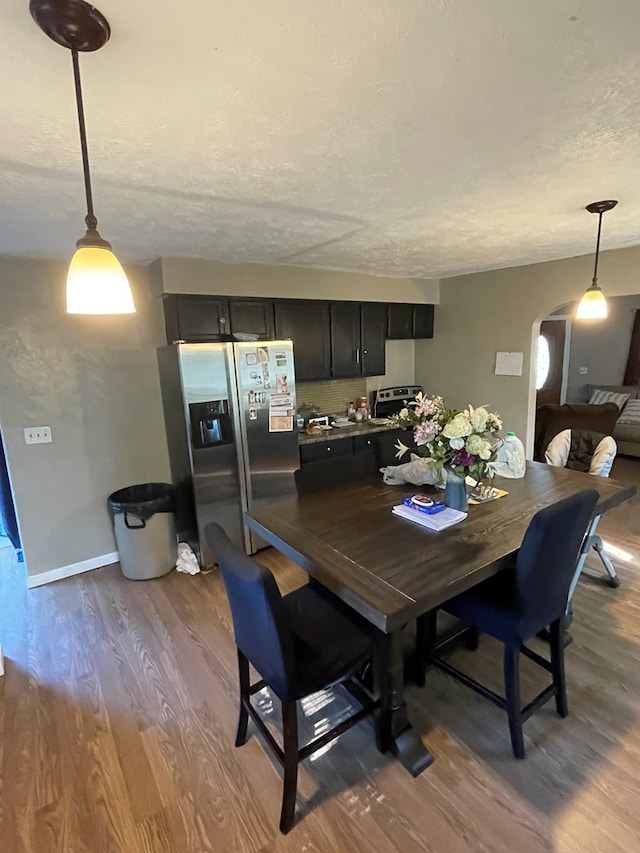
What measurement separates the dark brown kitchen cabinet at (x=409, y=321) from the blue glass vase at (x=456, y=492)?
266 centimetres

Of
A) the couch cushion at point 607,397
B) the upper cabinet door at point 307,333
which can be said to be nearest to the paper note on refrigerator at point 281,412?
the upper cabinet door at point 307,333

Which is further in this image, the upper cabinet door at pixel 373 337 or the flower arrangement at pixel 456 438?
the upper cabinet door at pixel 373 337

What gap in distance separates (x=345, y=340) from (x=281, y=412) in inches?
44.6

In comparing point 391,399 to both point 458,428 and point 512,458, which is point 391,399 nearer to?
point 512,458

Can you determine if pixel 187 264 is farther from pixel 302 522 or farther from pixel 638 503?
pixel 638 503

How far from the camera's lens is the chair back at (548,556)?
63.1 inches

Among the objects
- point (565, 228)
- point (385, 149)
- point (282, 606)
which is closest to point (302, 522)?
point (282, 606)

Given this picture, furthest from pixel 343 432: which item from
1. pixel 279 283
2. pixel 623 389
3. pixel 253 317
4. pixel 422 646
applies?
pixel 623 389

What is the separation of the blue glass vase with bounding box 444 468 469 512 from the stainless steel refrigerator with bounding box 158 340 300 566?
1.71 meters

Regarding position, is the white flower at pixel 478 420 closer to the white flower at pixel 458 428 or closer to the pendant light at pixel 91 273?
the white flower at pixel 458 428

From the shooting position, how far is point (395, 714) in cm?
178

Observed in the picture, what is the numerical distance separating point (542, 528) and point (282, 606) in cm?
99

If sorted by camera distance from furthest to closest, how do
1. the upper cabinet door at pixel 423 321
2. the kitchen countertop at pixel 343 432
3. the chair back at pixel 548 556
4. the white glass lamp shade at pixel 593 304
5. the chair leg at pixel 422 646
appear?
1. the upper cabinet door at pixel 423 321
2. the kitchen countertop at pixel 343 432
3. the white glass lamp shade at pixel 593 304
4. the chair leg at pixel 422 646
5. the chair back at pixel 548 556

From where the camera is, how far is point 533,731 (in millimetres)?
1868
